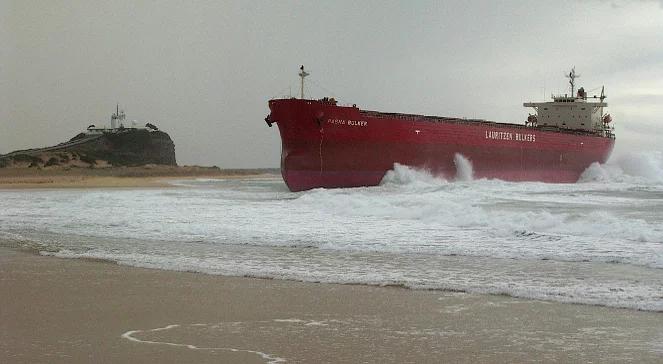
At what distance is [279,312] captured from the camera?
199 inches

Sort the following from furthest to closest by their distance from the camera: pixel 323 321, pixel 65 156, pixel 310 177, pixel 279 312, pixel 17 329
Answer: pixel 65 156, pixel 310 177, pixel 279 312, pixel 323 321, pixel 17 329

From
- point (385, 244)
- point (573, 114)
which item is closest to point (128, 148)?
point (573, 114)

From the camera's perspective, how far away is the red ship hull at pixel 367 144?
26.2m

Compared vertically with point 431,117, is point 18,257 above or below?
below

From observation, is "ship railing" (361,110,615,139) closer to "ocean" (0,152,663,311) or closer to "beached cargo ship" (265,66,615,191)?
"beached cargo ship" (265,66,615,191)

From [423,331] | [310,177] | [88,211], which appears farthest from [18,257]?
[310,177]

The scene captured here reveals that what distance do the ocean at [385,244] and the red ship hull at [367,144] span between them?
893cm

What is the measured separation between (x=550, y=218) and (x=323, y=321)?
867 cm

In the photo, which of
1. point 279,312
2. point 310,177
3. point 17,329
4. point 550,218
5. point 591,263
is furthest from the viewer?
point 310,177

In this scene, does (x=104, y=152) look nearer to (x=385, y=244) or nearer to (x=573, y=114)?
(x=573, y=114)

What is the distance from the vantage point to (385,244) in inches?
378

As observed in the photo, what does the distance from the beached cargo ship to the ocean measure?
900cm

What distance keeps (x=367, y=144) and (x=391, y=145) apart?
1.31 metres

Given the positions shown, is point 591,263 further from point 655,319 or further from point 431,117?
point 431,117
